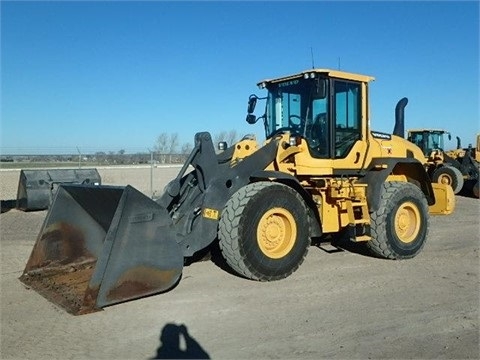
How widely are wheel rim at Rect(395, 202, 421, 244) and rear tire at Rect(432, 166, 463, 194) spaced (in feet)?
38.6

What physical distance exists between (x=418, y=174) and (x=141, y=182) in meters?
16.6

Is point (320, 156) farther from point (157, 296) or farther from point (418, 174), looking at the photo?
point (157, 296)

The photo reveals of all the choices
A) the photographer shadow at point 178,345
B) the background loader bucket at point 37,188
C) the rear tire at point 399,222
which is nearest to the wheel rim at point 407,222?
the rear tire at point 399,222

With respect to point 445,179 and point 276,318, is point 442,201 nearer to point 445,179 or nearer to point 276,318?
point 276,318

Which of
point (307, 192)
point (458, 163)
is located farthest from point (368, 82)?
point (458, 163)

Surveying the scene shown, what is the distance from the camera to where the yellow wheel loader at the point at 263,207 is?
5.25 m

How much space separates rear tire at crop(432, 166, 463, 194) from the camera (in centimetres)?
1878

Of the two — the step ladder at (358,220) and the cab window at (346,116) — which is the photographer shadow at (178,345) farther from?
the cab window at (346,116)

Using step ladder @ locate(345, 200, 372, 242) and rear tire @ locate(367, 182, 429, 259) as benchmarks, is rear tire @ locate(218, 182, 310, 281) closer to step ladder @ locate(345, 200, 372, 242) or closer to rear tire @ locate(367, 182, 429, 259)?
step ladder @ locate(345, 200, 372, 242)

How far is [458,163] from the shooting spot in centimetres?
2031

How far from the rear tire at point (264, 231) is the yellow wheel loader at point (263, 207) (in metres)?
0.01

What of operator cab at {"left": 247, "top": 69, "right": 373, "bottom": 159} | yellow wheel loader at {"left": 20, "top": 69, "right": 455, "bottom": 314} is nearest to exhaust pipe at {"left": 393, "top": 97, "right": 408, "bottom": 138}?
yellow wheel loader at {"left": 20, "top": 69, "right": 455, "bottom": 314}

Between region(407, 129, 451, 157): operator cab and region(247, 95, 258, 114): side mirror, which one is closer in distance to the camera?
region(247, 95, 258, 114): side mirror

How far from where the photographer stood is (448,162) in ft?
67.1
